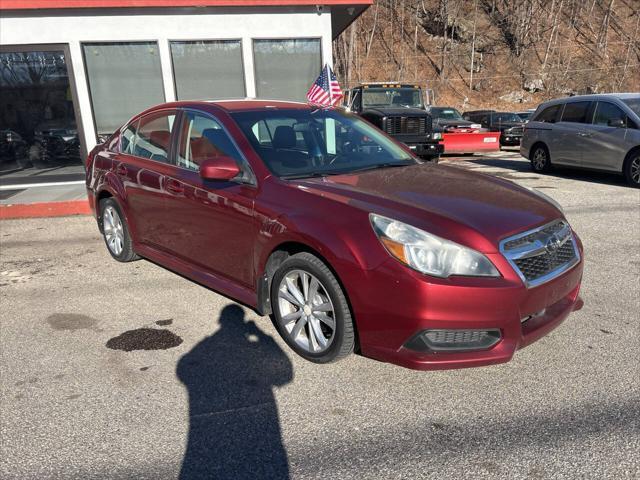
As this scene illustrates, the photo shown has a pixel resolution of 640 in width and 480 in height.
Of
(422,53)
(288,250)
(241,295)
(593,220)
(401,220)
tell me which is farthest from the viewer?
(422,53)

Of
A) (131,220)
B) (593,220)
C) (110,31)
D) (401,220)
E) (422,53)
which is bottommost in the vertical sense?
(593,220)

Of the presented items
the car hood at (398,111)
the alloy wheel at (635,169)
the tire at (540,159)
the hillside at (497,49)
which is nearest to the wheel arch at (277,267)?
the alloy wheel at (635,169)

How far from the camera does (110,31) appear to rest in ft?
31.2

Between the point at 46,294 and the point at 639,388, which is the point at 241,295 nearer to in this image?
the point at 46,294

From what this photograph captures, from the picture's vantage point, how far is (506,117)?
2028 centimetres

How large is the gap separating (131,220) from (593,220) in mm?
5927

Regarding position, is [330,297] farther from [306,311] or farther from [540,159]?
[540,159]

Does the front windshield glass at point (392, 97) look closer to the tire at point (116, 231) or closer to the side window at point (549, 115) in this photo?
the side window at point (549, 115)

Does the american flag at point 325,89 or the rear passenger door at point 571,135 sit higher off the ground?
the american flag at point 325,89

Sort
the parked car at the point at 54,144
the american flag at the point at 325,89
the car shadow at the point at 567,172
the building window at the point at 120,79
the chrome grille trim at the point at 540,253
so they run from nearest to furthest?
the chrome grille trim at the point at 540,253 → the american flag at the point at 325,89 → the building window at the point at 120,79 → the car shadow at the point at 567,172 → the parked car at the point at 54,144

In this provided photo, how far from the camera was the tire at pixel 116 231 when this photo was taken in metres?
5.02

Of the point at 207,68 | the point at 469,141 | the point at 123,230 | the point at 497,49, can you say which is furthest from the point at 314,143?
the point at 497,49

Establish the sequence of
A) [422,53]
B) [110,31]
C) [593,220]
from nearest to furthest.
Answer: [593,220], [110,31], [422,53]

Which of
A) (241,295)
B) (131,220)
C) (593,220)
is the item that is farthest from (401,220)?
(593,220)
